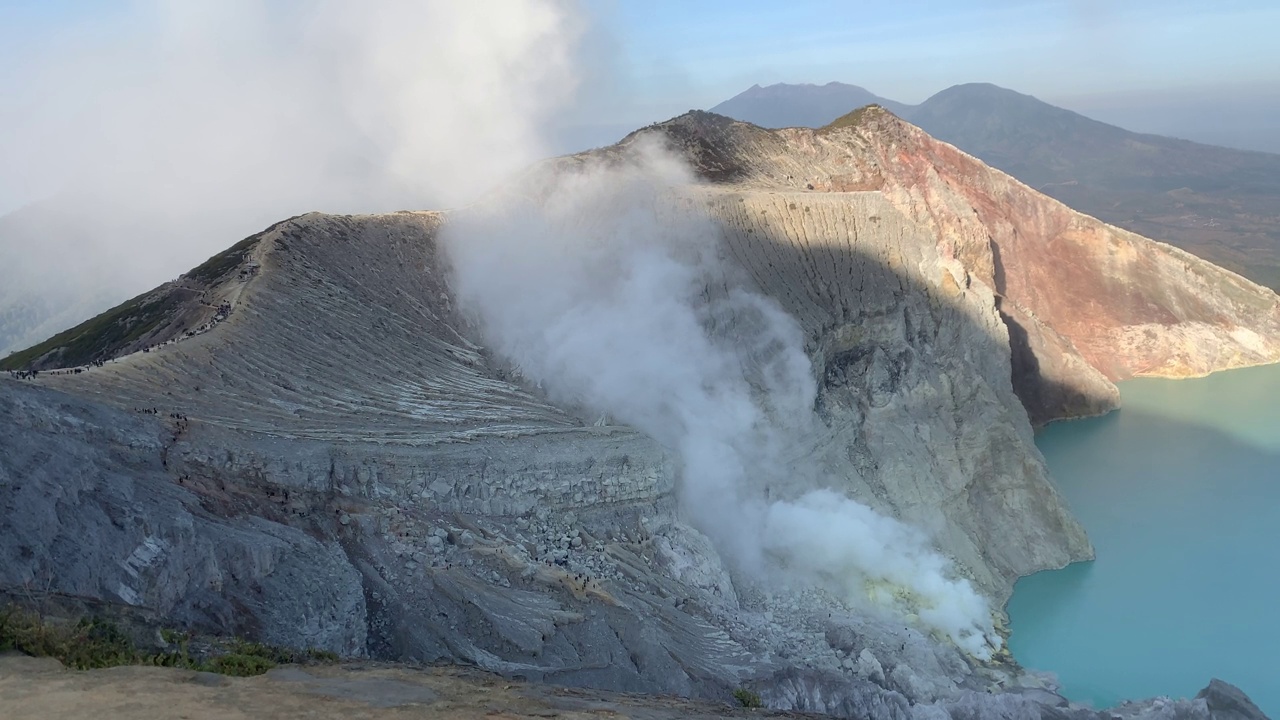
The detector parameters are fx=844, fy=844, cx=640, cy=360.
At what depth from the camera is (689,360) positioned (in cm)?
2372

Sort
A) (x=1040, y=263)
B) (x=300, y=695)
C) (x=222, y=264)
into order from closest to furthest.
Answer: (x=300, y=695), (x=222, y=264), (x=1040, y=263)

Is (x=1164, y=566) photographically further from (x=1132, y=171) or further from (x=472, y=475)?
(x=1132, y=171)

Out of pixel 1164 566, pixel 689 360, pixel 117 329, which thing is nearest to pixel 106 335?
pixel 117 329

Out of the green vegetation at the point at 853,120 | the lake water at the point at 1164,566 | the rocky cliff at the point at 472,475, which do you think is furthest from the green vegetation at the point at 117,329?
the green vegetation at the point at 853,120

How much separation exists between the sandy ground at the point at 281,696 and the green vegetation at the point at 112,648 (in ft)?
0.61

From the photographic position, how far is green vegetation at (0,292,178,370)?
20000mm

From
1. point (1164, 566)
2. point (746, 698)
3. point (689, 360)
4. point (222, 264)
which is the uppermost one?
point (222, 264)

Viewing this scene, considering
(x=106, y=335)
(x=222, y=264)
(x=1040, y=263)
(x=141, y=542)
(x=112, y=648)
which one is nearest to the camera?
(x=112, y=648)

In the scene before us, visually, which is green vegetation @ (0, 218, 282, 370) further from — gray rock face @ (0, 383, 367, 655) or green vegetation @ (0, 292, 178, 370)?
gray rock face @ (0, 383, 367, 655)

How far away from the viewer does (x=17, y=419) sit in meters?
11.3

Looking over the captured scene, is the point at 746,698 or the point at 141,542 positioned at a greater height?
the point at 141,542

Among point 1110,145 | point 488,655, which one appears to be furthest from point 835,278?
point 1110,145

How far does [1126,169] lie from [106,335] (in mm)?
138372

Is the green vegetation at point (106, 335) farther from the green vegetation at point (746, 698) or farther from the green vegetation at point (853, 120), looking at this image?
the green vegetation at point (853, 120)
